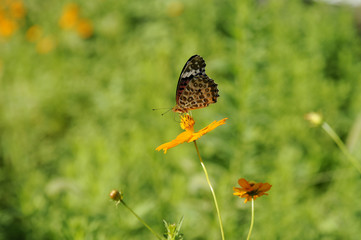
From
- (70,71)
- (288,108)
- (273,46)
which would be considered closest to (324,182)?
(288,108)

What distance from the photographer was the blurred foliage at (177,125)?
2.06 meters

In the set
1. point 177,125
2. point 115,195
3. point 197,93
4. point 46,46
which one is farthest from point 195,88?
point 46,46

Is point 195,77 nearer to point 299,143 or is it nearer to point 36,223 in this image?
point 36,223

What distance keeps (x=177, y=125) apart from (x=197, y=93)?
69.5 inches

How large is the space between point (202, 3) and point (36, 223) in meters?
4.17

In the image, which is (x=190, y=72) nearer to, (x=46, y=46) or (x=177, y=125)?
(x=177, y=125)

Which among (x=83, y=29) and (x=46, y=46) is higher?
(x=83, y=29)

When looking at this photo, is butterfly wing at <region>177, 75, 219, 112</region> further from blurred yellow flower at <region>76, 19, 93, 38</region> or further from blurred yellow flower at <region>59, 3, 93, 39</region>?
blurred yellow flower at <region>76, 19, 93, 38</region>

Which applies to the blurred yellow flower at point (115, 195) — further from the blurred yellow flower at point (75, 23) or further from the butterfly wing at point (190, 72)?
the blurred yellow flower at point (75, 23)

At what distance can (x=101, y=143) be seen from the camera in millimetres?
2678

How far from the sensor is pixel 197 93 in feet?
4.27

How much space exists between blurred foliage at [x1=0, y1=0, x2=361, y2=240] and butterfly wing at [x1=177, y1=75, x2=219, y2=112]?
636 mm

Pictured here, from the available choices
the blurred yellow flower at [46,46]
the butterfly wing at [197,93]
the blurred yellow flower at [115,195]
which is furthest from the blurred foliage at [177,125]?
the butterfly wing at [197,93]

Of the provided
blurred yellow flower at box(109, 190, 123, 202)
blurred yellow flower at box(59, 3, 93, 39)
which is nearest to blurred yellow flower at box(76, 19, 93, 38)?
blurred yellow flower at box(59, 3, 93, 39)
